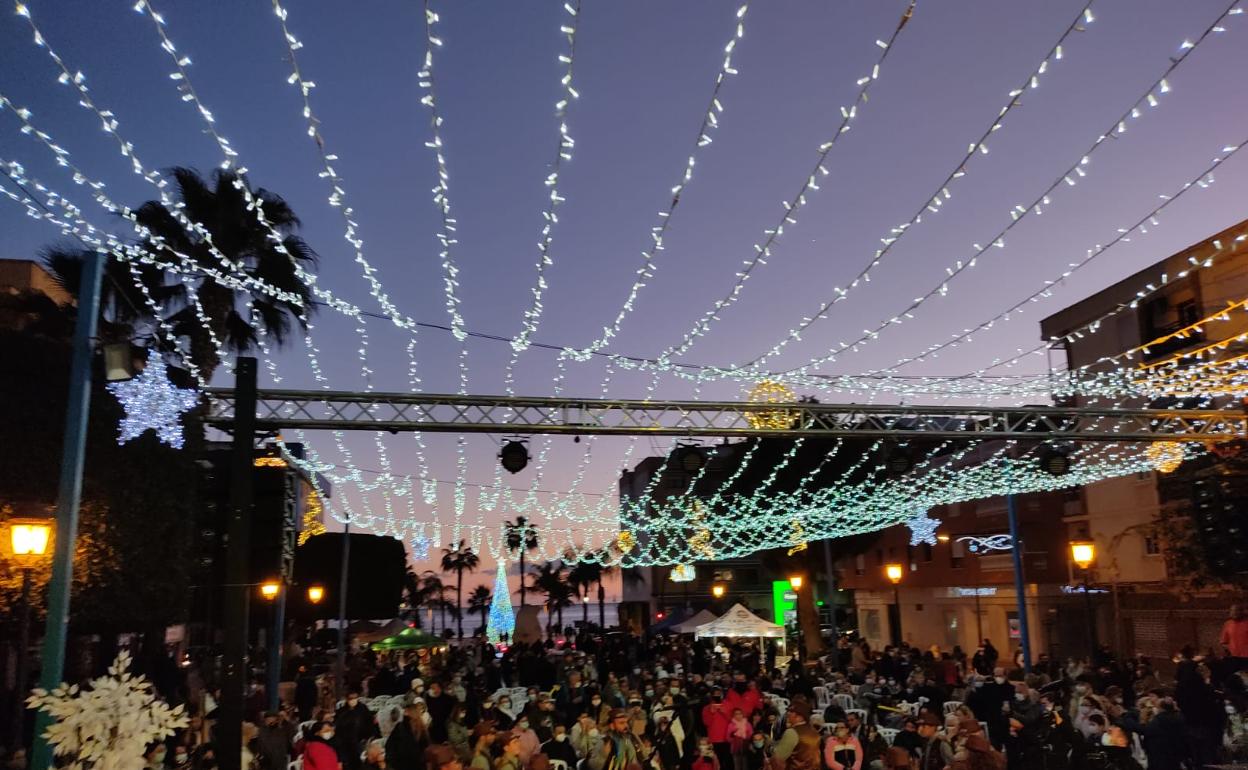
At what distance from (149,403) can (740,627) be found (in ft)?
58.4

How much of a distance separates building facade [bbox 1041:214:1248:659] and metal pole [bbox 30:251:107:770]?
20.5 m

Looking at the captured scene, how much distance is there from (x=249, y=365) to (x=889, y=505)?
79.6 feet

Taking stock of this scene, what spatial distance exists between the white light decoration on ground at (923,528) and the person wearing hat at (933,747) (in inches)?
1027

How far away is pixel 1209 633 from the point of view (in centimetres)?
Result: 2348

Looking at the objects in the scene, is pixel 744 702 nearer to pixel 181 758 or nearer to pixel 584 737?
pixel 584 737

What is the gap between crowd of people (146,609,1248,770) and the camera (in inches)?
382

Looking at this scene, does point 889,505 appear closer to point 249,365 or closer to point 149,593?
point 149,593

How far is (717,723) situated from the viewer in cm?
1310

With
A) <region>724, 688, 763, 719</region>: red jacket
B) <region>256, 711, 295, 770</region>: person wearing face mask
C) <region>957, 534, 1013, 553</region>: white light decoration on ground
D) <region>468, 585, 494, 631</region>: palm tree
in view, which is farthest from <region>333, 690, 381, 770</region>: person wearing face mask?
<region>468, 585, 494, 631</region>: palm tree

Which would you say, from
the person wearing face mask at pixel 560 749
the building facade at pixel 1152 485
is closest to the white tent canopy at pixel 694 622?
the building facade at pixel 1152 485

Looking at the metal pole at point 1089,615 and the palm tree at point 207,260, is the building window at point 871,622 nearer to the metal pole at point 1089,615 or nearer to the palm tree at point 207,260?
the metal pole at point 1089,615

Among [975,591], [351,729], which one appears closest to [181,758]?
[351,729]

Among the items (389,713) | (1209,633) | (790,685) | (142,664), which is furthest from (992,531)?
(142,664)

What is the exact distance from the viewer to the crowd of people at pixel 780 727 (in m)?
9.70
